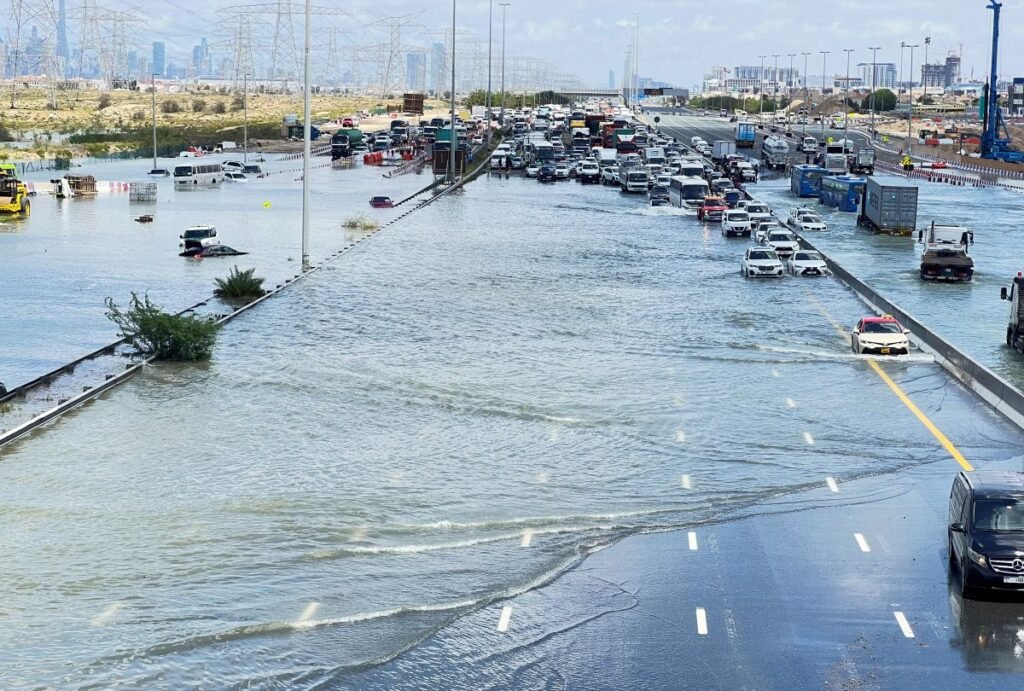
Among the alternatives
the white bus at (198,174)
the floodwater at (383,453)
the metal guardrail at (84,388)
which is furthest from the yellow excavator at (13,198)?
the metal guardrail at (84,388)

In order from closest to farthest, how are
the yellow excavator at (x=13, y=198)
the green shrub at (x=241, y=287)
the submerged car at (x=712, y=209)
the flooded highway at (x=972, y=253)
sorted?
1. the flooded highway at (x=972, y=253)
2. the green shrub at (x=241, y=287)
3. the yellow excavator at (x=13, y=198)
4. the submerged car at (x=712, y=209)

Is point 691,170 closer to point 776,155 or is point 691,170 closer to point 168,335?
point 776,155

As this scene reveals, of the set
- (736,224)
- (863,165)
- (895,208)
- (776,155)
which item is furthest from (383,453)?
(776,155)

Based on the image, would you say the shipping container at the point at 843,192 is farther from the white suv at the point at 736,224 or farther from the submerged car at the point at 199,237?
the submerged car at the point at 199,237

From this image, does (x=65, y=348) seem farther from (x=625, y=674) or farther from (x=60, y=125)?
(x=60, y=125)

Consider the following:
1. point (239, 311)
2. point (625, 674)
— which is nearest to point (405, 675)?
point (625, 674)

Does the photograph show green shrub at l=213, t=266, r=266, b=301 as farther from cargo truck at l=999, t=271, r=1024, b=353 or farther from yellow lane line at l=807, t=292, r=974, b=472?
cargo truck at l=999, t=271, r=1024, b=353
